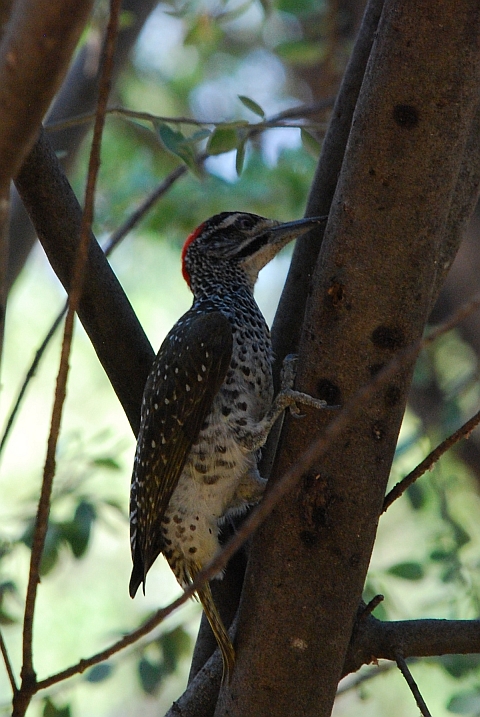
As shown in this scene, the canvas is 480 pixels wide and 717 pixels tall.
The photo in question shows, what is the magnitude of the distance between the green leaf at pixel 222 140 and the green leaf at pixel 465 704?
1.98m

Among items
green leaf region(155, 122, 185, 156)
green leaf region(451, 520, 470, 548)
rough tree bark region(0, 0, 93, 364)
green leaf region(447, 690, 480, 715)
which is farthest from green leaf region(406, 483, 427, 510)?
rough tree bark region(0, 0, 93, 364)

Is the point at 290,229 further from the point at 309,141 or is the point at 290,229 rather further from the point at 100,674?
the point at 100,674

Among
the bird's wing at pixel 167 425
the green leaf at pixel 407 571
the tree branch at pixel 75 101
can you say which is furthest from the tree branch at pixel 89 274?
the tree branch at pixel 75 101

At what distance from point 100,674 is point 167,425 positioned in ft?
3.25

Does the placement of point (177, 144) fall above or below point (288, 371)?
above

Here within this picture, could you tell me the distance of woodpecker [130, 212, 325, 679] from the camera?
2.89 meters

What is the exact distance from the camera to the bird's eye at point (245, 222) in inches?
140

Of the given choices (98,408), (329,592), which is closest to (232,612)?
(329,592)

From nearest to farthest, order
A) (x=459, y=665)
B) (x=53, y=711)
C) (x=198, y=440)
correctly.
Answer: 1. (x=53, y=711)
2. (x=198, y=440)
3. (x=459, y=665)

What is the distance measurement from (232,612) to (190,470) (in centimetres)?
58

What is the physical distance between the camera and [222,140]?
2857 millimetres

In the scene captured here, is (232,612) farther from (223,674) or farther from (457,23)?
(457,23)

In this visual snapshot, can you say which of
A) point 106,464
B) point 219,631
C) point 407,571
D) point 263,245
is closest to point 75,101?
point 263,245

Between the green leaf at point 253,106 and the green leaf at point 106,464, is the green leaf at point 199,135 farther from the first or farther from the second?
the green leaf at point 106,464
